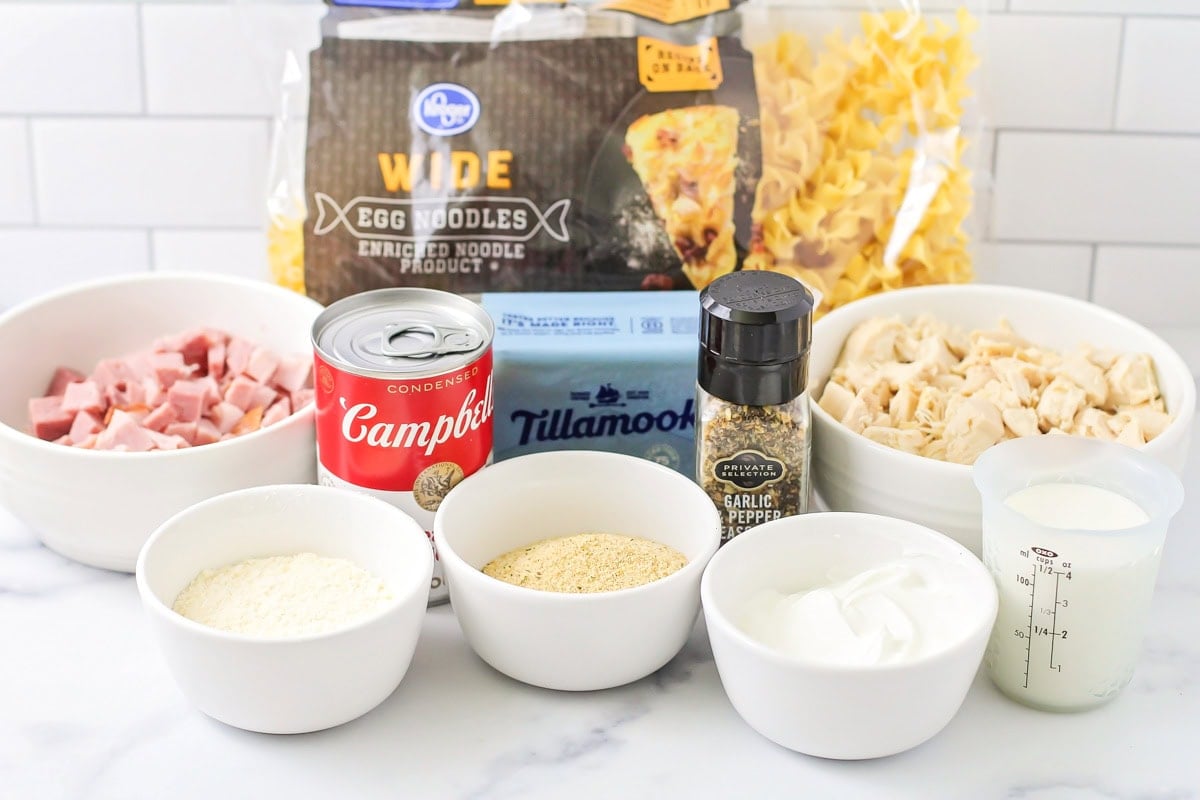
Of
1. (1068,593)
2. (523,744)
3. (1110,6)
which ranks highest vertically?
(1110,6)

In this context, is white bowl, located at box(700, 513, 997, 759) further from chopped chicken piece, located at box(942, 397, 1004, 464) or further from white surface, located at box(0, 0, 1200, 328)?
white surface, located at box(0, 0, 1200, 328)

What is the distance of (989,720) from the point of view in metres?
0.95

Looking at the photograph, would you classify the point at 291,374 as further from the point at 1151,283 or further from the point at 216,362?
the point at 1151,283

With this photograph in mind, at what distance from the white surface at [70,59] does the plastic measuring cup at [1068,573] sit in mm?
961

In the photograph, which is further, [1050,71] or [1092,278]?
[1092,278]

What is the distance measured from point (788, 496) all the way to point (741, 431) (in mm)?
69

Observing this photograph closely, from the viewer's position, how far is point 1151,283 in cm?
150

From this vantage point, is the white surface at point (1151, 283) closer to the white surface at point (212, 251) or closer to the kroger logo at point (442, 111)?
the kroger logo at point (442, 111)

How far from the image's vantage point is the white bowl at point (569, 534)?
92 cm

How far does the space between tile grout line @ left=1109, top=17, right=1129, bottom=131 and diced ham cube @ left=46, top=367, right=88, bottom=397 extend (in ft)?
3.43

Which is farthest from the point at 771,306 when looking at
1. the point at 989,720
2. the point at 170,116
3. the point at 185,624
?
the point at 170,116

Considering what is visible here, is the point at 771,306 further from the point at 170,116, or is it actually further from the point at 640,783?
the point at 170,116

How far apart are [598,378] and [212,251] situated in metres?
0.58

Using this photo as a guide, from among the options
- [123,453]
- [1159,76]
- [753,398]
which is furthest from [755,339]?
[1159,76]
